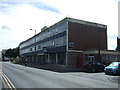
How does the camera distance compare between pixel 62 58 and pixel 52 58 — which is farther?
pixel 52 58

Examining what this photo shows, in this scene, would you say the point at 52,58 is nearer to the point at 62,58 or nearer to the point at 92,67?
the point at 62,58

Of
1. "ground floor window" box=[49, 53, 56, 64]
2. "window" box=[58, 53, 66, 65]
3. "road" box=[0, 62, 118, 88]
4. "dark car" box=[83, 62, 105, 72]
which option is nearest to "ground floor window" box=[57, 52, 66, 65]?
"window" box=[58, 53, 66, 65]

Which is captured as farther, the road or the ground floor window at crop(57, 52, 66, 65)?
the ground floor window at crop(57, 52, 66, 65)

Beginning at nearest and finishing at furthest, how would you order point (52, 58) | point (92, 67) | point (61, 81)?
point (61, 81)
point (92, 67)
point (52, 58)

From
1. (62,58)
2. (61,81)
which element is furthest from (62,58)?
(61,81)

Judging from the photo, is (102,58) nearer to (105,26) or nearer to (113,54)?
(113,54)

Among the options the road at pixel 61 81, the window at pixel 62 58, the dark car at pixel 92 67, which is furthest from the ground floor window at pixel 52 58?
the road at pixel 61 81

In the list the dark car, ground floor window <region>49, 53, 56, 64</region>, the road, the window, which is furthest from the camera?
ground floor window <region>49, 53, 56, 64</region>

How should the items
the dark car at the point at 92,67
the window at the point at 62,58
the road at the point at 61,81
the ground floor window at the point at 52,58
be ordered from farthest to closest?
1. the ground floor window at the point at 52,58
2. the window at the point at 62,58
3. the dark car at the point at 92,67
4. the road at the point at 61,81

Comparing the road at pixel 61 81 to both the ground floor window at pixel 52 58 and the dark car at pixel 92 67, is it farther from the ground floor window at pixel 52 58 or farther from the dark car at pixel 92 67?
the ground floor window at pixel 52 58

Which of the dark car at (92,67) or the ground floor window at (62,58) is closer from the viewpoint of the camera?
the dark car at (92,67)

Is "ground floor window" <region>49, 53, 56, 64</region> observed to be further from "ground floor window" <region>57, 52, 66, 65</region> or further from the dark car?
the dark car

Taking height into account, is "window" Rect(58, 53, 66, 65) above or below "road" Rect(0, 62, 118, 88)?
above

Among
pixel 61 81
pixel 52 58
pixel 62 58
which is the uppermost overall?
pixel 62 58
